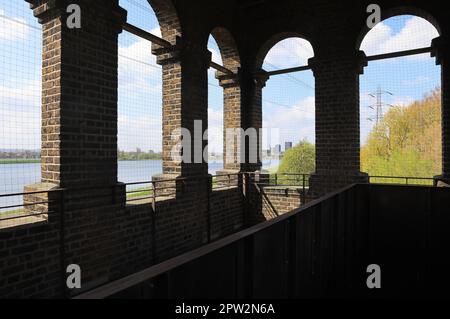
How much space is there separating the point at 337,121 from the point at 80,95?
4.40 m

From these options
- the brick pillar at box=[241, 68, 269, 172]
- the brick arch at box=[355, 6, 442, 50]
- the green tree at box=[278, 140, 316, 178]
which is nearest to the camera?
the brick arch at box=[355, 6, 442, 50]

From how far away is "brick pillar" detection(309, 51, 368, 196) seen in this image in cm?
588

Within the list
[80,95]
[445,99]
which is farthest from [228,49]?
[445,99]

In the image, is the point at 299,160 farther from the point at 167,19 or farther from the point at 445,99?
the point at 167,19

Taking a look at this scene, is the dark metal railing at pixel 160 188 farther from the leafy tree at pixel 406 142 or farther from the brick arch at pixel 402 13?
the leafy tree at pixel 406 142

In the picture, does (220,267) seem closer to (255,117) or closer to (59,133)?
(59,133)

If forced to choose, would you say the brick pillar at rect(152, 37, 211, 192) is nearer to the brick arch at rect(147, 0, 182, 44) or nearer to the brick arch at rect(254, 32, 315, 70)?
the brick arch at rect(147, 0, 182, 44)

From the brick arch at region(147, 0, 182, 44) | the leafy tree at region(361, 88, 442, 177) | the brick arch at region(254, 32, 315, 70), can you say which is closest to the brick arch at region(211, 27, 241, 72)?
the brick arch at region(254, 32, 315, 70)

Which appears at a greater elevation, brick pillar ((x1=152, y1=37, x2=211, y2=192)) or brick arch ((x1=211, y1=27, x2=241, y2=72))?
brick arch ((x1=211, y1=27, x2=241, y2=72))

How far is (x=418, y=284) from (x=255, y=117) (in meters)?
4.35

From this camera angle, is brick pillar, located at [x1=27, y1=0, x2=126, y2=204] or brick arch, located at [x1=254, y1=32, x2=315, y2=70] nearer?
brick pillar, located at [x1=27, y1=0, x2=126, y2=204]

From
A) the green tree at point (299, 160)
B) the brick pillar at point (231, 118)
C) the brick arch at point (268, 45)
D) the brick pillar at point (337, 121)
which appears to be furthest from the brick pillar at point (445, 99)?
the green tree at point (299, 160)

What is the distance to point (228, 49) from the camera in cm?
682

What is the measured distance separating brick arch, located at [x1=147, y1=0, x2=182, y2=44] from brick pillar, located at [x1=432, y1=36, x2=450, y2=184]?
166 inches
